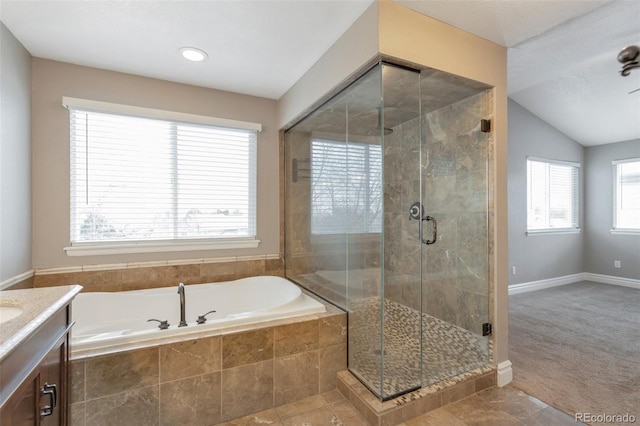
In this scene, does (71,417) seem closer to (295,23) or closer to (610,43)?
(295,23)

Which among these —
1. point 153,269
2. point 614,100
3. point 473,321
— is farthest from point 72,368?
point 614,100

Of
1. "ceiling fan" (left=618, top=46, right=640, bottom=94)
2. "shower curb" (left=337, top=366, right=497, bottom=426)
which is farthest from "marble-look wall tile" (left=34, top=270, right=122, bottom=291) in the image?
"ceiling fan" (left=618, top=46, right=640, bottom=94)

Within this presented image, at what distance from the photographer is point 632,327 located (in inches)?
117

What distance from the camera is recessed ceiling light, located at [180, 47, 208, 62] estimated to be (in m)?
2.18

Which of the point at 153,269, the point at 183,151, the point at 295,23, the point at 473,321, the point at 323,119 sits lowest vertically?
the point at 473,321

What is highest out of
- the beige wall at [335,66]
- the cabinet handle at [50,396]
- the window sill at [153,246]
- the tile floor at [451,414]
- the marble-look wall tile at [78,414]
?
the beige wall at [335,66]

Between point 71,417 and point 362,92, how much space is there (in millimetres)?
2464

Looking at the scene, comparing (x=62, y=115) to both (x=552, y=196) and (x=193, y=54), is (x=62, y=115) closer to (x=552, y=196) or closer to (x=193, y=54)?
(x=193, y=54)

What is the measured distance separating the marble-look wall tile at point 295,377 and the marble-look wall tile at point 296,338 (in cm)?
4

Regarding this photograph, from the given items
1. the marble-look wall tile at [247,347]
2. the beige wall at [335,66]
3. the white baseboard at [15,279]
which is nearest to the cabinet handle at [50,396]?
the marble-look wall tile at [247,347]

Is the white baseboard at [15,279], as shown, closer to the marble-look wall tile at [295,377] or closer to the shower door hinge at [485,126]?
the marble-look wall tile at [295,377]

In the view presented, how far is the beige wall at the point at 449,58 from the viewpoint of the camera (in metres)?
1.67

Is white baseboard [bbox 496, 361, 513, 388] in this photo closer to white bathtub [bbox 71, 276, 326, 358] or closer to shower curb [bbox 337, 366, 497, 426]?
shower curb [bbox 337, 366, 497, 426]

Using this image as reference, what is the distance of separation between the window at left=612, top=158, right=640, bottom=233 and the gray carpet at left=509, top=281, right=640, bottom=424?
3.64 feet
